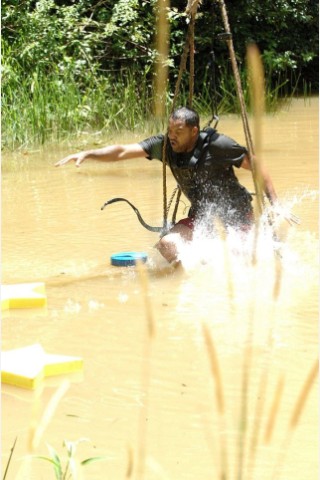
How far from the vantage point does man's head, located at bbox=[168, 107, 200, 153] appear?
5879 mm

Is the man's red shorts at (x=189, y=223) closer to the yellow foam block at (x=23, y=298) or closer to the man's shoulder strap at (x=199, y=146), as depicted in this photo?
the man's shoulder strap at (x=199, y=146)

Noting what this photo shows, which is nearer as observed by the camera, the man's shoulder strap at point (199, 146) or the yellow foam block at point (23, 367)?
the yellow foam block at point (23, 367)

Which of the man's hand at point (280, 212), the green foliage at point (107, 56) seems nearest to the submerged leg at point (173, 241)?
the man's hand at point (280, 212)

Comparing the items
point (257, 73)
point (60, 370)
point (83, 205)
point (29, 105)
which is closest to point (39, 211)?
point (83, 205)

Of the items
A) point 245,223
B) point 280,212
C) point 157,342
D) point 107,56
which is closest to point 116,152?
point 245,223

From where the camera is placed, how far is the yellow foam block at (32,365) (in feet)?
12.7

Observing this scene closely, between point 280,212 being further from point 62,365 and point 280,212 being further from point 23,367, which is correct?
point 23,367

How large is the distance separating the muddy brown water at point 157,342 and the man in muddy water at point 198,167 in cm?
17

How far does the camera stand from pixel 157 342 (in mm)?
4441

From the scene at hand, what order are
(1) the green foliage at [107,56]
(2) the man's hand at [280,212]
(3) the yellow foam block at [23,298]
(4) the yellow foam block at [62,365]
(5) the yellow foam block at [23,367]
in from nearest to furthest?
1. (5) the yellow foam block at [23,367]
2. (4) the yellow foam block at [62,365]
3. (3) the yellow foam block at [23,298]
4. (2) the man's hand at [280,212]
5. (1) the green foliage at [107,56]

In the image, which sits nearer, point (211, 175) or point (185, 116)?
point (185, 116)

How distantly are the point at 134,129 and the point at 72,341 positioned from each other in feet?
25.3

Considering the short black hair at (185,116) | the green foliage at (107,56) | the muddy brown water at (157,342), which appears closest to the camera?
the muddy brown water at (157,342)

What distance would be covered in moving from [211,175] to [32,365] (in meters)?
2.48
